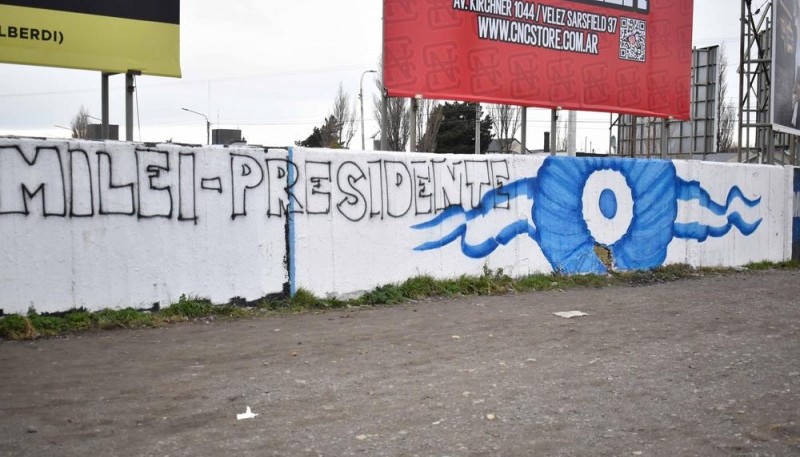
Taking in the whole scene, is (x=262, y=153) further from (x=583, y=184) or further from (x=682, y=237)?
(x=682, y=237)

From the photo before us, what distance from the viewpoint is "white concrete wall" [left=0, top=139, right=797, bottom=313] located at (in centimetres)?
735

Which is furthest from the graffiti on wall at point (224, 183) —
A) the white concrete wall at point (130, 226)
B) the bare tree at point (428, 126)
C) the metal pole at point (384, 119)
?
the bare tree at point (428, 126)

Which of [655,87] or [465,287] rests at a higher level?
[655,87]

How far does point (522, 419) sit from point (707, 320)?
4657 mm

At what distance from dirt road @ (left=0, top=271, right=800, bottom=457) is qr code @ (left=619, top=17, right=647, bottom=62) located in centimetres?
649

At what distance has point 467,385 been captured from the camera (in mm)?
5602

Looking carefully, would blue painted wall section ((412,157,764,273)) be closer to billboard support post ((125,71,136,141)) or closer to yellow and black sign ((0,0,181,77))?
billboard support post ((125,71,136,141))

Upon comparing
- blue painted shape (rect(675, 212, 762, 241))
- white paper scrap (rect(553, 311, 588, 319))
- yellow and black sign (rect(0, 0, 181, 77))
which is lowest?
white paper scrap (rect(553, 311, 588, 319))

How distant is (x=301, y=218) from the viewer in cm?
898

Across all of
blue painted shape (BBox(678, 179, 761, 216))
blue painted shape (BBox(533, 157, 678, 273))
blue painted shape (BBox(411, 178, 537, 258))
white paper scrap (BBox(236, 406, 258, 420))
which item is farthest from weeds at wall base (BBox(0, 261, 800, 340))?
white paper scrap (BBox(236, 406, 258, 420))

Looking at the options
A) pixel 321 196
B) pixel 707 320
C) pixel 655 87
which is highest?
pixel 655 87

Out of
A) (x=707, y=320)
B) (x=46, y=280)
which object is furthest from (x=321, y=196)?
(x=707, y=320)

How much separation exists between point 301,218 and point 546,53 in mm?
5817

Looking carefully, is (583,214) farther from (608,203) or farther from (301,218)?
(301,218)
